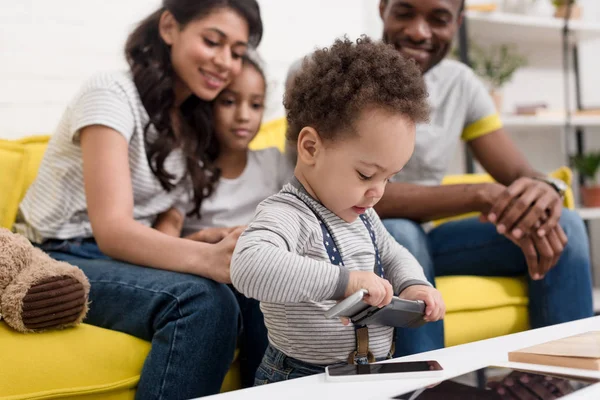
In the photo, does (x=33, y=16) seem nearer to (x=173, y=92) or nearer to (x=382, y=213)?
(x=173, y=92)

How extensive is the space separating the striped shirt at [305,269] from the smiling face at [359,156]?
5 centimetres

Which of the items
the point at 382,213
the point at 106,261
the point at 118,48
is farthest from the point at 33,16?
the point at 382,213

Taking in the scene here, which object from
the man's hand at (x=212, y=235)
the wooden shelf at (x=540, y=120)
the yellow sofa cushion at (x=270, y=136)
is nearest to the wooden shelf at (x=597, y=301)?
the wooden shelf at (x=540, y=120)

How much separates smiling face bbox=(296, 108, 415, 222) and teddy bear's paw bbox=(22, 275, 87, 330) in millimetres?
435

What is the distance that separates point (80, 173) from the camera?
1.42 m

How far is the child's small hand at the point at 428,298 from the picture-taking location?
98 centimetres

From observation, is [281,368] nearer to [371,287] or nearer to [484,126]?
[371,287]

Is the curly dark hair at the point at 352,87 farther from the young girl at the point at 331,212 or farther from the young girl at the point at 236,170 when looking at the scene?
the young girl at the point at 236,170

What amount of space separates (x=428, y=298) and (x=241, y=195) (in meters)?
0.71

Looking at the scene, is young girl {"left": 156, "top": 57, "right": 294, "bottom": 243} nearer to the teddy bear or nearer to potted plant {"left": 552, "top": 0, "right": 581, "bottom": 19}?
the teddy bear

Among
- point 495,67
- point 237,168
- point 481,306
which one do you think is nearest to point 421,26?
point 237,168

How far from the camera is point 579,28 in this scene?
123 inches

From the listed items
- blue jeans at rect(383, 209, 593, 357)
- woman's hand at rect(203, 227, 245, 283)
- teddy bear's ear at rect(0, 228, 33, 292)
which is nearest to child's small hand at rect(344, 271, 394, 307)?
woman's hand at rect(203, 227, 245, 283)

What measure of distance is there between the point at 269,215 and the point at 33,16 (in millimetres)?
1286
